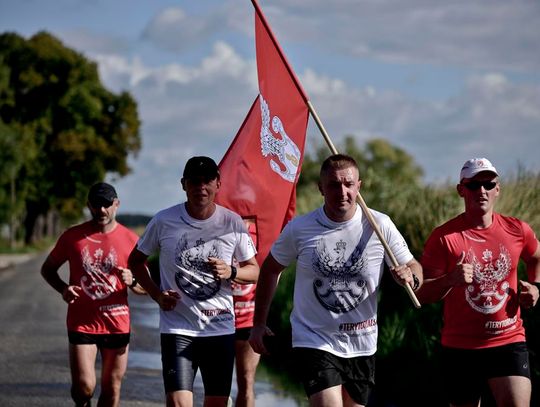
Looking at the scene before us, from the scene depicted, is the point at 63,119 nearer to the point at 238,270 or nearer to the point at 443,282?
the point at 238,270

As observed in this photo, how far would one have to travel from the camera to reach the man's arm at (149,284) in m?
7.34

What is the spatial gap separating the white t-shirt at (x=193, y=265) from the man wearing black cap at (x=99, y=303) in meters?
1.25

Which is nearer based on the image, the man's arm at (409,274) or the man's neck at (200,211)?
the man's arm at (409,274)

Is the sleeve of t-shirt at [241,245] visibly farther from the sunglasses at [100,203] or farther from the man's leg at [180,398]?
the sunglasses at [100,203]

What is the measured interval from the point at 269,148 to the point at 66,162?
63.3 meters

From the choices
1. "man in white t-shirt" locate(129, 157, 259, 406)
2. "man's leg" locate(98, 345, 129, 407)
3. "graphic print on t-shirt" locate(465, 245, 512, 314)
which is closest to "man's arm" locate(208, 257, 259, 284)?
"man in white t-shirt" locate(129, 157, 259, 406)

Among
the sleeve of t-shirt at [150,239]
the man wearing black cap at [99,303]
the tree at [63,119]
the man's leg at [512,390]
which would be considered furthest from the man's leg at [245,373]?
the tree at [63,119]

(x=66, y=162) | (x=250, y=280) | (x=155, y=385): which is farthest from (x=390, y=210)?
(x=66, y=162)

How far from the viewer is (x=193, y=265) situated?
7.43m

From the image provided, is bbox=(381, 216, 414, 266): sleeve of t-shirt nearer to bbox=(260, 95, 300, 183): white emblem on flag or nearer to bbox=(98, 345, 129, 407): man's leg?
bbox=(260, 95, 300, 183): white emblem on flag

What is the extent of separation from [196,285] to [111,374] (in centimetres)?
164

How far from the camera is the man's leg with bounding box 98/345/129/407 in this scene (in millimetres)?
8719

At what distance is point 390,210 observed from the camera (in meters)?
17.6

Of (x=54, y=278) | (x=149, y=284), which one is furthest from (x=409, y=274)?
(x=54, y=278)
